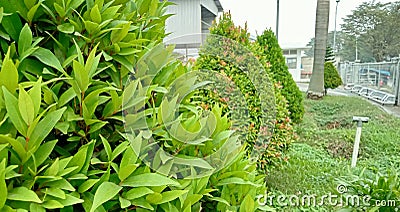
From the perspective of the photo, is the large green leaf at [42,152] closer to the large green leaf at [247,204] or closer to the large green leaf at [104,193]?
the large green leaf at [104,193]

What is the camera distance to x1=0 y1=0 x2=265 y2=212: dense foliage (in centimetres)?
55

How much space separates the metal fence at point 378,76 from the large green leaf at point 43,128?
9.39m

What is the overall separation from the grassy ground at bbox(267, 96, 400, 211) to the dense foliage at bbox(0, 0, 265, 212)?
1.78m

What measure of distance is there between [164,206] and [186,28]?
863 cm

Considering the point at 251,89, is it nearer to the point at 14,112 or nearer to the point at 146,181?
the point at 146,181

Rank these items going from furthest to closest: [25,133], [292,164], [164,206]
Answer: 1. [292,164]
2. [164,206]
3. [25,133]

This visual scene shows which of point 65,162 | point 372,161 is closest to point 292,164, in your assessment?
point 372,161

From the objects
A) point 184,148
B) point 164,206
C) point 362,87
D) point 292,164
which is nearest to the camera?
point 164,206

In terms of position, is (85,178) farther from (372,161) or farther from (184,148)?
(372,161)

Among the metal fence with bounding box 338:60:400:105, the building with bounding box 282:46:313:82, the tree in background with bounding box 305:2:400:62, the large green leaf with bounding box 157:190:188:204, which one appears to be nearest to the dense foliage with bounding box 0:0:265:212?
the large green leaf with bounding box 157:190:188:204

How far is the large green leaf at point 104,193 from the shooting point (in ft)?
1.86

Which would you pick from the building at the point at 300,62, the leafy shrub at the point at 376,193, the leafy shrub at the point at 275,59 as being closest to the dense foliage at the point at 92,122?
the leafy shrub at the point at 376,193

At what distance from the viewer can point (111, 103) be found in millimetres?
689

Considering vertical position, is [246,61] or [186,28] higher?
[186,28]
